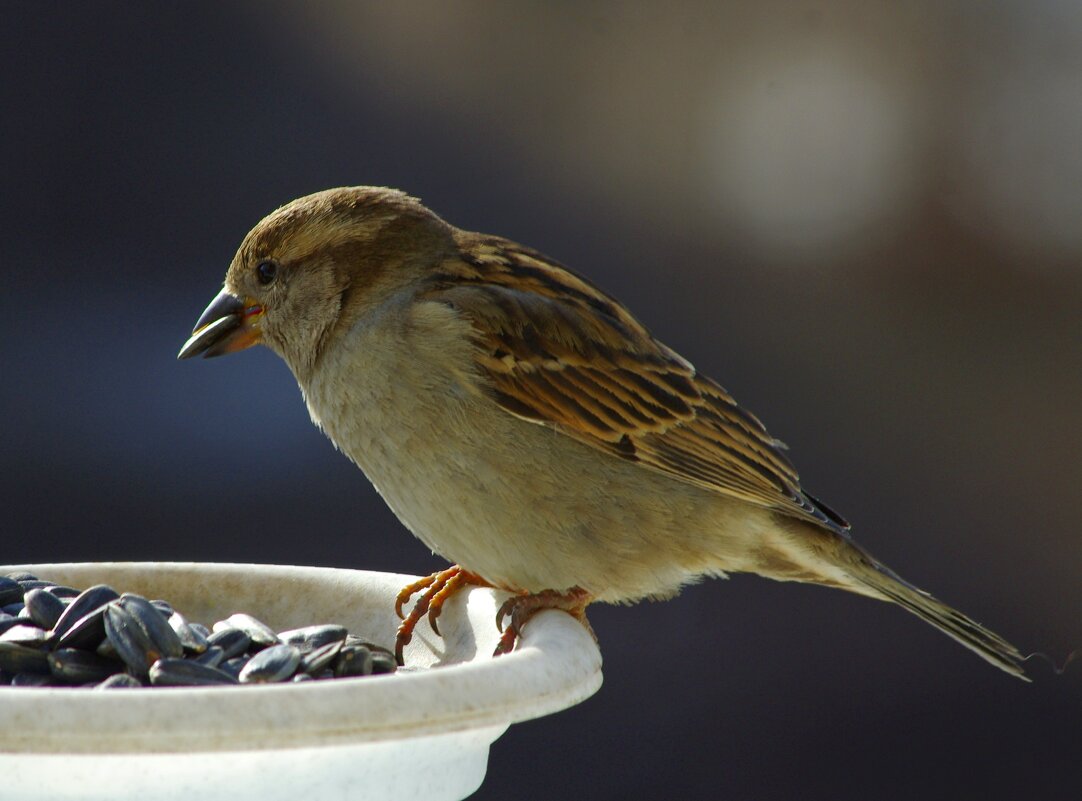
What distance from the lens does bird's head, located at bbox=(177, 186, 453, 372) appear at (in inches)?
92.2

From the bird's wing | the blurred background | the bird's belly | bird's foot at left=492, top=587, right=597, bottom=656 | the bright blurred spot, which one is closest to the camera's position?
bird's foot at left=492, top=587, right=597, bottom=656

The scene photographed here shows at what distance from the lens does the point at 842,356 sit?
5391 mm

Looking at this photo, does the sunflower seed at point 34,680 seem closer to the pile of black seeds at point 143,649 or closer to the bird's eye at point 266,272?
the pile of black seeds at point 143,649

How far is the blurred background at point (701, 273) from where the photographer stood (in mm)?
4293

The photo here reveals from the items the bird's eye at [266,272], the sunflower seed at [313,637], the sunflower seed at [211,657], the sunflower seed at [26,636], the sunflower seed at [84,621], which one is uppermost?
the bird's eye at [266,272]

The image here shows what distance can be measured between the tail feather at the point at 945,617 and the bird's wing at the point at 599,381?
4.0 inches

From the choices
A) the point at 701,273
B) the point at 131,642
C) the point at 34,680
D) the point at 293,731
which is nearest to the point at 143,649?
the point at 131,642

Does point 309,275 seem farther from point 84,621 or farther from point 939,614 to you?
point 939,614

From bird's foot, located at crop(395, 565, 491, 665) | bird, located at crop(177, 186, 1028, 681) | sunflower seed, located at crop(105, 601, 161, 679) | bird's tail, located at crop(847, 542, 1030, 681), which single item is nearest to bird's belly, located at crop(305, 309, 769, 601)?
bird, located at crop(177, 186, 1028, 681)

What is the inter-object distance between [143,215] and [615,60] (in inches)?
72.1

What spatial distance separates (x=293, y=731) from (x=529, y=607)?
799 mm

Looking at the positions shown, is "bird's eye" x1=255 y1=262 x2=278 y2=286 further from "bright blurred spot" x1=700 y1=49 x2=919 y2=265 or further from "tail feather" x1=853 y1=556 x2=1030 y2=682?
"bright blurred spot" x1=700 y1=49 x2=919 y2=265

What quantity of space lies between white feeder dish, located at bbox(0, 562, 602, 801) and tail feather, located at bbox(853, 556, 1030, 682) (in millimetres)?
920

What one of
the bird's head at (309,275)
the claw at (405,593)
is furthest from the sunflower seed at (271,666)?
the bird's head at (309,275)
